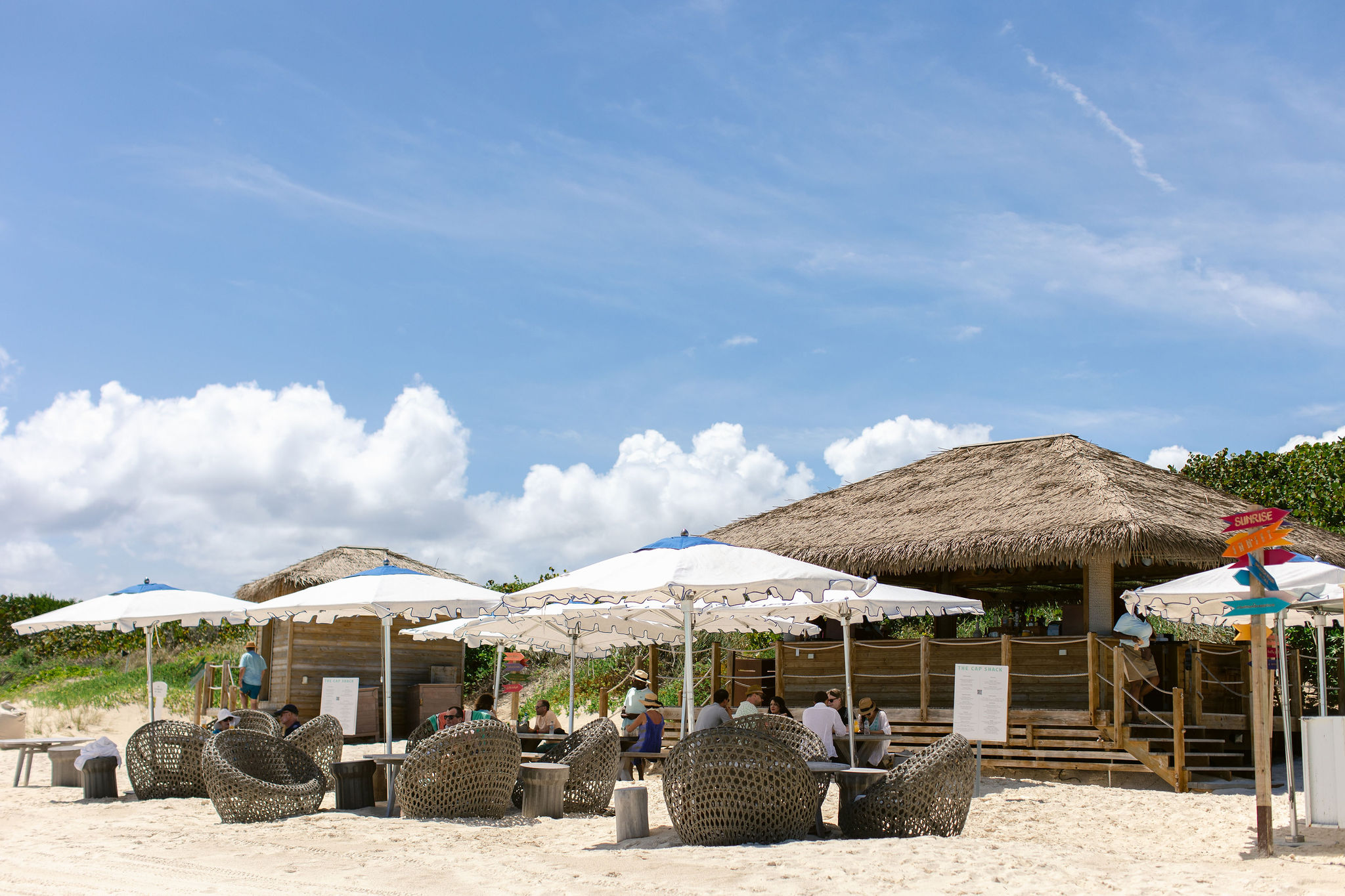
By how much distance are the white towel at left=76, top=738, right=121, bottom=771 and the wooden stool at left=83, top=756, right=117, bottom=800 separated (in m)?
0.08

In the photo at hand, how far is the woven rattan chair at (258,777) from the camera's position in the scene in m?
8.19

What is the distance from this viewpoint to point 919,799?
727cm

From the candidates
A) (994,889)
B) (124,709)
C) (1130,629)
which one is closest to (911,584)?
(1130,629)

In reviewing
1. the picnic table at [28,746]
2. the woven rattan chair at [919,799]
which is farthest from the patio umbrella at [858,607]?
the picnic table at [28,746]

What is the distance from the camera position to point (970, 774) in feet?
24.7

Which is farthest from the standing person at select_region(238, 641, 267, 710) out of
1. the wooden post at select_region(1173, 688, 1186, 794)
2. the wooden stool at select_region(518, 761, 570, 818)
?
the wooden post at select_region(1173, 688, 1186, 794)

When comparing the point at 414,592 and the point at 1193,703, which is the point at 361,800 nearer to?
the point at 414,592

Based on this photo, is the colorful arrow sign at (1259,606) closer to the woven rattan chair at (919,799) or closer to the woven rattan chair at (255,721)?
the woven rattan chair at (919,799)

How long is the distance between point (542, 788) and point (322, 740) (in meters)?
2.72

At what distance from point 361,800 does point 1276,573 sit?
25.5 ft

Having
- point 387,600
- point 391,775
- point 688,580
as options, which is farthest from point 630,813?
point 387,600

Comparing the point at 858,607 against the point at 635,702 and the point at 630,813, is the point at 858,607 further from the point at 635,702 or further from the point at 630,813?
the point at 630,813

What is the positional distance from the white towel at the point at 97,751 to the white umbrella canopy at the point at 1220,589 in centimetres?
957

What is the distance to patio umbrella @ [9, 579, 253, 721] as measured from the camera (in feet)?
40.9
